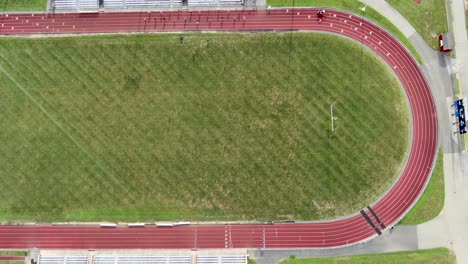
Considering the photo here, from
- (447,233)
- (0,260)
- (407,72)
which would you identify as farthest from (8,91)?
(447,233)

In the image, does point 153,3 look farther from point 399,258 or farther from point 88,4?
point 399,258

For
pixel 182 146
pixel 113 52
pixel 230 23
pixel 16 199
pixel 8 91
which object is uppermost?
pixel 230 23

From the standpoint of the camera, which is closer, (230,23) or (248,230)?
(248,230)

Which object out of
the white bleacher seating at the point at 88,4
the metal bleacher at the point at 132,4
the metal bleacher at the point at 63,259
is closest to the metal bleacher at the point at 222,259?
the metal bleacher at the point at 63,259

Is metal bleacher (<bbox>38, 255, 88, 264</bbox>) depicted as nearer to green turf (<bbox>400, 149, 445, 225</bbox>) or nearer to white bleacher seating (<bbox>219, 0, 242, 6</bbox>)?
white bleacher seating (<bbox>219, 0, 242, 6</bbox>)

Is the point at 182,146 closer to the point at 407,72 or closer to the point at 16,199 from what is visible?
the point at 16,199

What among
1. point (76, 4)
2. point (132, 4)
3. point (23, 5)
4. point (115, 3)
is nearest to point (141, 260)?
point (132, 4)

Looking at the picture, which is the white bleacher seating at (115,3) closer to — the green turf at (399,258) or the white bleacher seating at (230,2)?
the white bleacher seating at (230,2)
